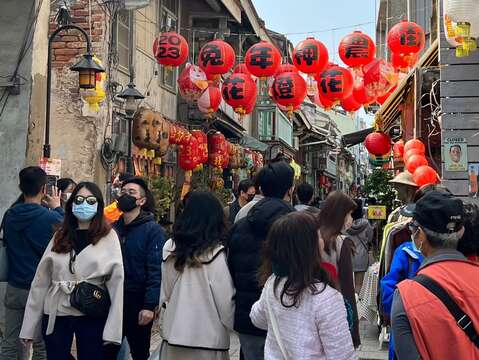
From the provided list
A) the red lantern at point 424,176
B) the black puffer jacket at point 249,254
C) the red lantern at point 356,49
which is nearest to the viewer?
the black puffer jacket at point 249,254

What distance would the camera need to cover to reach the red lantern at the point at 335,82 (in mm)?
13391

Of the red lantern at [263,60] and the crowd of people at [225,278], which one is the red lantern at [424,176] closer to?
the crowd of people at [225,278]

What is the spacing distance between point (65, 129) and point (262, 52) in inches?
178

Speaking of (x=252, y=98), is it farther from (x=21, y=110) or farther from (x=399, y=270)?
(x=399, y=270)

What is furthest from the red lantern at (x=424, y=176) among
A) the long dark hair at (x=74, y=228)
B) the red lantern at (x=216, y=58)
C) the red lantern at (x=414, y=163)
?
the red lantern at (x=216, y=58)

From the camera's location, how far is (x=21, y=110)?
7.81m

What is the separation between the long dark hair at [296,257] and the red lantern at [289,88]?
1054 centimetres

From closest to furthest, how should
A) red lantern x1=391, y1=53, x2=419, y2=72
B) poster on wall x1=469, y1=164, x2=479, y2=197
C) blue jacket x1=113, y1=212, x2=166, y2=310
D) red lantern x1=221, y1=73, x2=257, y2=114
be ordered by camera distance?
blue jacket x1=113, y1=212, x2=166, y2=310 → poster on wall x1=469, y1=164, x2=479, y2=197 → red lantern x1=391, y1=53, x2=419, y2=72 → red lantern x1=221, y1=73, x2=257, y2=114

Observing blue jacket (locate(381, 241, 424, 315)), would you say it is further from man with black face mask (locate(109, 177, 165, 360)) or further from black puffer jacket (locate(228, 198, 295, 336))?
man with black face mask (locate(109, 177, 165, 360))

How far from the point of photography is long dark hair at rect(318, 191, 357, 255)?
481 centimetres

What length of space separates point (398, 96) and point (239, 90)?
12.7 feet

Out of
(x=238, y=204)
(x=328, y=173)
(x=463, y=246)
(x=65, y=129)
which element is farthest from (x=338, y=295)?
(x=328, y=173)

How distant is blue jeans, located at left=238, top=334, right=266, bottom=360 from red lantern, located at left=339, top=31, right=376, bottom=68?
31.6ft

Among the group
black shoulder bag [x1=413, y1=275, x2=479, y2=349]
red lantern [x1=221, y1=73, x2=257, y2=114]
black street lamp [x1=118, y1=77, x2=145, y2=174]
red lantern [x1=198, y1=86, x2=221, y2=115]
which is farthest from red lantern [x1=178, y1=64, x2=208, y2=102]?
black shoulder bag [x1=413, y1=275, x2=479, y2=349]
